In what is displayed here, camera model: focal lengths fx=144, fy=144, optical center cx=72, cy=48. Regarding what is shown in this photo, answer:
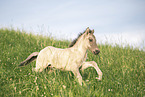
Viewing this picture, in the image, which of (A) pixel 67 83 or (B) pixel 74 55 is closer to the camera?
(B) pixel 74 55

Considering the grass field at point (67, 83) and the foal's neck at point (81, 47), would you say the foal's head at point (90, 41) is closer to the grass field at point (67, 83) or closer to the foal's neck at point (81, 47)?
the foal's neck at point (81, 47)

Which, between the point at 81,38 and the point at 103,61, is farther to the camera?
the point at 103,61

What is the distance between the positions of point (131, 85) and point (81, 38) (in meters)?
2.07

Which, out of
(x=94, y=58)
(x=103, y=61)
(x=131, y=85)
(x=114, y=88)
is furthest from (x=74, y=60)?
(x=94, y=58)

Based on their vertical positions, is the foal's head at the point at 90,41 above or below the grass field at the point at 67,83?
above

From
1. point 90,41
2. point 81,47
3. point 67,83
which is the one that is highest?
point 90,41

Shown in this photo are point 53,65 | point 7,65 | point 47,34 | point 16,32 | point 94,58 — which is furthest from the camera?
point 16,32

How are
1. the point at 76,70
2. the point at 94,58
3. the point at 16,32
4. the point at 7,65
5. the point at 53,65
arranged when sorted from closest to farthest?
the point at 76,70
the point at 53,65
the point at 7,65
the point at 94,58
the point at 16,32

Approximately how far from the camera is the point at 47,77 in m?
3.91

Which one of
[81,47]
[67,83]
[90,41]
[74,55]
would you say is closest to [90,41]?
[90,41]

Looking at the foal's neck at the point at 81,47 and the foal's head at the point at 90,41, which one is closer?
the foal's head at the point at 90,41

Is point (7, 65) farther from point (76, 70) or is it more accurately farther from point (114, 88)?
point (114, 88)

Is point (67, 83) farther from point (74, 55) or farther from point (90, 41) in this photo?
point (90, 41)

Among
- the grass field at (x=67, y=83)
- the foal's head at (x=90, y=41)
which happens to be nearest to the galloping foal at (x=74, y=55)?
the foal's head at (x=90, y=41)
